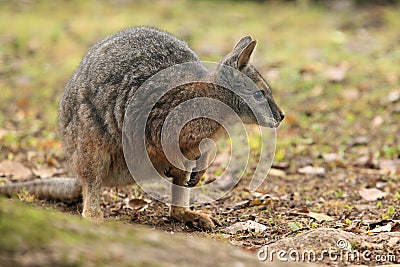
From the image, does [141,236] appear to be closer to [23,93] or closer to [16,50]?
[23,93]

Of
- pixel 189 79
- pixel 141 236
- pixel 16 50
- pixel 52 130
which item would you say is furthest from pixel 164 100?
pixel 16 50

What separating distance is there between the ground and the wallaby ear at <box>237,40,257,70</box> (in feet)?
3.45

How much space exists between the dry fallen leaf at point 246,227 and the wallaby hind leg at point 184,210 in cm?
17

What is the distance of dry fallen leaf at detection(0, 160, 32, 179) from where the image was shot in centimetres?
559

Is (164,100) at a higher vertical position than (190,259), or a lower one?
higher

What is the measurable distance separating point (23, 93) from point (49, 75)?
64cm

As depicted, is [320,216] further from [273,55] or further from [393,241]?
[273,55]

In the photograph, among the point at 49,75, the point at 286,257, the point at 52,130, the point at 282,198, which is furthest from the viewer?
the point at 49,75

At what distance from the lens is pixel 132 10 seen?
11328mm

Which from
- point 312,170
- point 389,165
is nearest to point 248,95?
point 312,170

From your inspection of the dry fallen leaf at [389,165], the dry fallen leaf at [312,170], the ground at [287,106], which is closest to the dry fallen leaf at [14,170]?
the ground at [287,106]

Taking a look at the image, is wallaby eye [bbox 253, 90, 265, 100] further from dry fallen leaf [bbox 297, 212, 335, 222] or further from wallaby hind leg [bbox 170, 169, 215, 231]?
dry fallen leaf [bbox 297, 212, 335, 222]

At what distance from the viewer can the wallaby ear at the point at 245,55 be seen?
4.37m

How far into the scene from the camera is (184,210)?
184 inches
